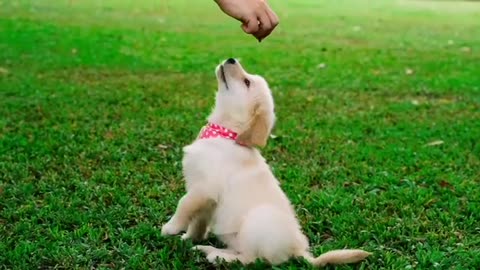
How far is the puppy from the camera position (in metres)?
3.44

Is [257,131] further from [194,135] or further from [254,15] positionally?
[194,135]

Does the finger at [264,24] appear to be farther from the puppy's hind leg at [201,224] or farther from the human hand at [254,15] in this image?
the puppy's hind leg at [201,224]

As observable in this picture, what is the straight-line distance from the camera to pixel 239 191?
Result: 3568 millimetres

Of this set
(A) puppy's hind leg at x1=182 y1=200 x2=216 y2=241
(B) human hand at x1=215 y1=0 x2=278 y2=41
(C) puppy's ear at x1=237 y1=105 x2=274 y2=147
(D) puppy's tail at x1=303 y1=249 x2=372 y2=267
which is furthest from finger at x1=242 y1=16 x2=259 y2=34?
(D) puppy's tail at x1=303 y1=249 x2=372 y2=267

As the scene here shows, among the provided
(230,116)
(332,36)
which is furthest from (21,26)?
(230,116)

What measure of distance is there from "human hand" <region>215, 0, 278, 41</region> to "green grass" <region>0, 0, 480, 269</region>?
1.12 metres

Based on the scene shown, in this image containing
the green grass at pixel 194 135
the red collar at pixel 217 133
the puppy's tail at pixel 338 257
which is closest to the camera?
the puppy's tail at pixel 338 257

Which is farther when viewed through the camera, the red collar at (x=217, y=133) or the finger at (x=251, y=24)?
the red collar at (x=217, y=133)

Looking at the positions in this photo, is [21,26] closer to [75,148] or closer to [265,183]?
[75,148]

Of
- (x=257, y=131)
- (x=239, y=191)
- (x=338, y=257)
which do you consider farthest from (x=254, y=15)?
(x=338, y=257)

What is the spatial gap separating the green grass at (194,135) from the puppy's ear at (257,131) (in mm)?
602

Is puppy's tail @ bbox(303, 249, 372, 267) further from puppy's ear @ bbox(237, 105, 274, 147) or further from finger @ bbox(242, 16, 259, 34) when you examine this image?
finger @ bbox(242, 16, 259, 34)

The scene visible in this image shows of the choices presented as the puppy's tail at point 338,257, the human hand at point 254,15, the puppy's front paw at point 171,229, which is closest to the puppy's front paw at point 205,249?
the puppy's front paw at point 171,229

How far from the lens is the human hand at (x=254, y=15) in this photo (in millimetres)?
3021
